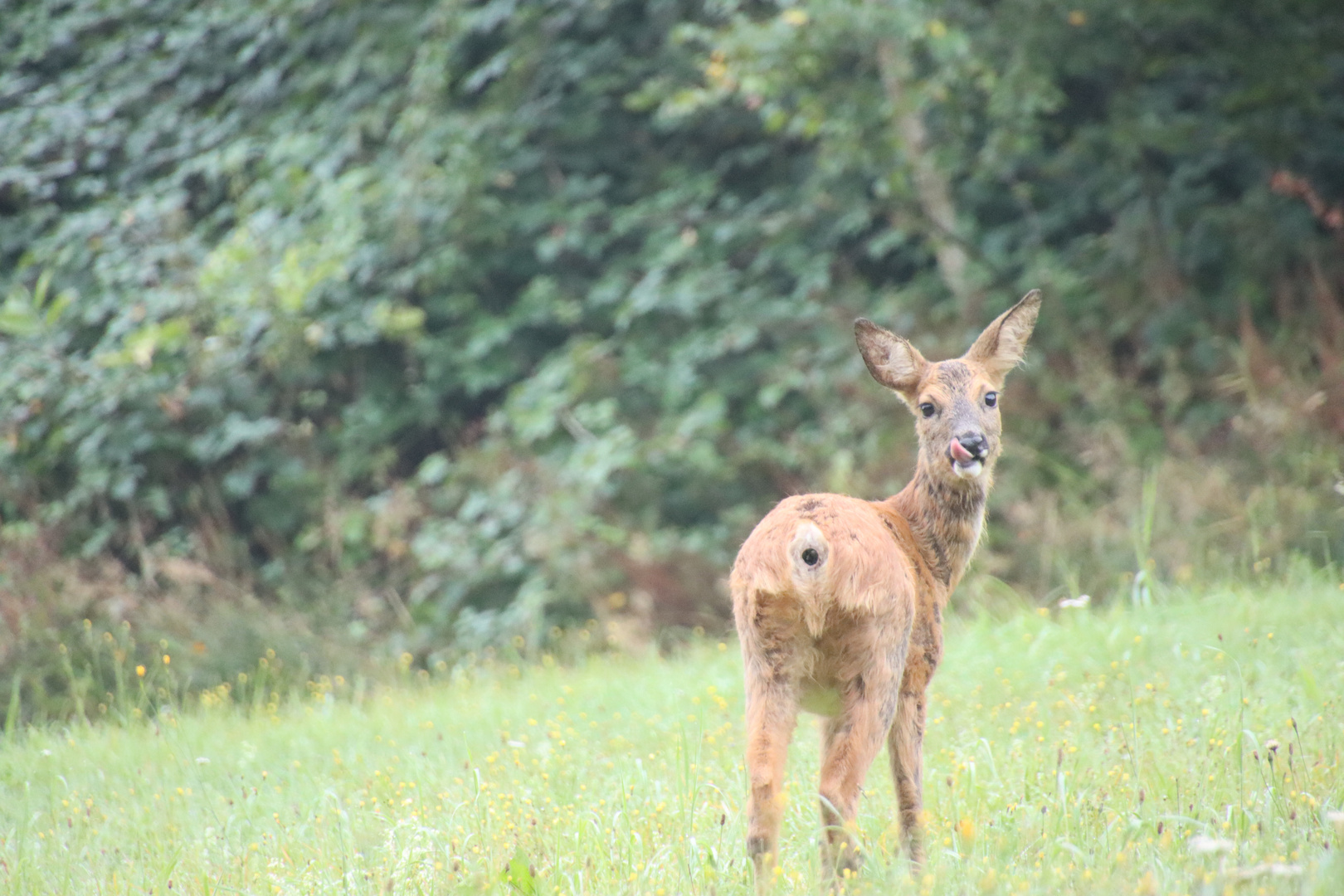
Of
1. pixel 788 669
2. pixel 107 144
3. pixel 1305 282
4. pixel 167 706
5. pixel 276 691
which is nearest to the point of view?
pixel 788 669

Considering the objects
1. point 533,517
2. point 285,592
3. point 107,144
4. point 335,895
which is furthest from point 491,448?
point 335,895

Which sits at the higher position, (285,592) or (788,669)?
(788,669)

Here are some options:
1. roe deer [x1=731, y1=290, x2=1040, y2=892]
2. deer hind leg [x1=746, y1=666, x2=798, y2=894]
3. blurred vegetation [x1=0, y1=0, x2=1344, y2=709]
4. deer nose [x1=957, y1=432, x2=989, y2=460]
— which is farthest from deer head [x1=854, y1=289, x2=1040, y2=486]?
blurred vegetation [x1=0, y1=0, x2=1344, y2=709]

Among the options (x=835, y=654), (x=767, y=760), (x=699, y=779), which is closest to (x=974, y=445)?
(x=835, y=654)

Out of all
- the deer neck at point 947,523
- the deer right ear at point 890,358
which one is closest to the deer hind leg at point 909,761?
the deer neck at point 947,523

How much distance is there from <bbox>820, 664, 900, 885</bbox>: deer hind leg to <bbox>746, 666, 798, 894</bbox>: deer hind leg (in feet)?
0.40

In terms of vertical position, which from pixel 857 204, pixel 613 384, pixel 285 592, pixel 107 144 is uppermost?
pixel 107 144

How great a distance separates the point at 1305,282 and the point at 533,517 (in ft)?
17.0

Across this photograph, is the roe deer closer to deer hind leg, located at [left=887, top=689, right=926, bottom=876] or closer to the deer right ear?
deer hind leg, located at [left=887, top=689, right=926, bottom=876]

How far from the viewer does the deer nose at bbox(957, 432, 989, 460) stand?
13.5ft

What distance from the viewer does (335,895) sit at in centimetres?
360

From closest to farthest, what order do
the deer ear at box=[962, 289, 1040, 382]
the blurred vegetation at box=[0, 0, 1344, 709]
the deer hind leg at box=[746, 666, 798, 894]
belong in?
1. the deer hind leg at box=[746, 666, 798, 894]
2. the deer ear at box=[962, 289, 1040, 382]
3. the blurred vegetation at box=[0, 0, 1344, 709]

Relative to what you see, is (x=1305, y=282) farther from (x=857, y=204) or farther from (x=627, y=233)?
(x=627, y=233)

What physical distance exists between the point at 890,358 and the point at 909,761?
1.39m
